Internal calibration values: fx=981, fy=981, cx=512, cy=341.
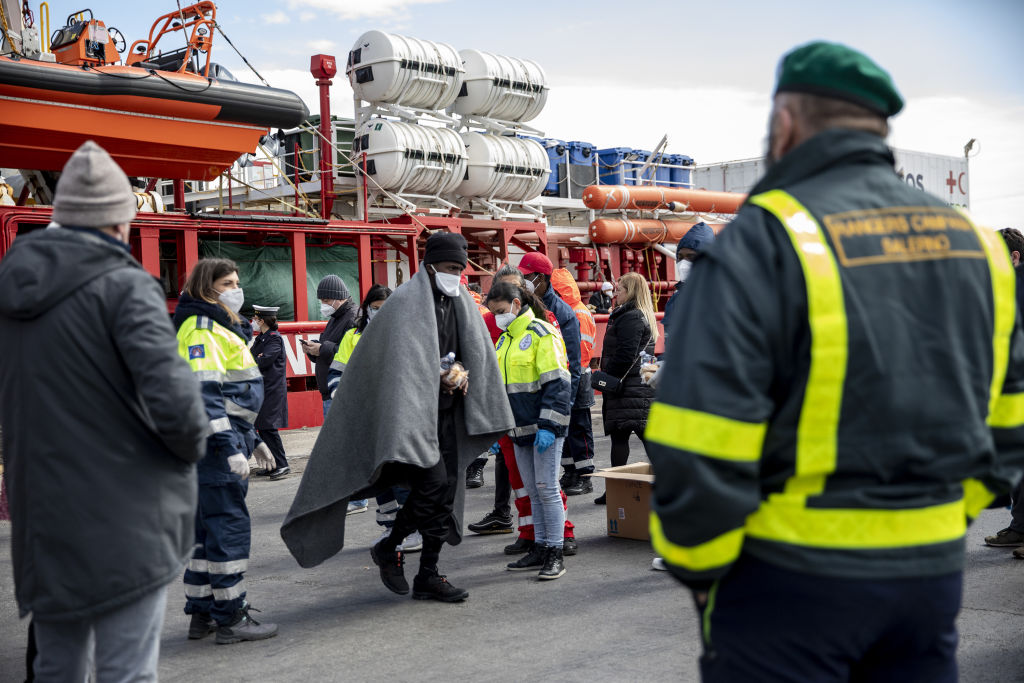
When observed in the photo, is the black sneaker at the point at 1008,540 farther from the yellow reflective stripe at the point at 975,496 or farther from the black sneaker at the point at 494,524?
the yellow reflective stripe at the point at 975,496

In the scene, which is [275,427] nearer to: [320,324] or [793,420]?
[320,324]

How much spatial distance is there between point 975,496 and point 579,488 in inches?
268

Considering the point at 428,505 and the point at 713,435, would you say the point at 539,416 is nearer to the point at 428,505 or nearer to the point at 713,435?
the point at 428,505

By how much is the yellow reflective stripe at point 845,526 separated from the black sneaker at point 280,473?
866cm

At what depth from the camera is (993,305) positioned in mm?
1996

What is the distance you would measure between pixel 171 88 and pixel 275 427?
493cm

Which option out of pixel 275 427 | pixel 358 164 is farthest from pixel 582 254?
pixel 275 427

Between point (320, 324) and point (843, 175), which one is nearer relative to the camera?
point (843, 175)

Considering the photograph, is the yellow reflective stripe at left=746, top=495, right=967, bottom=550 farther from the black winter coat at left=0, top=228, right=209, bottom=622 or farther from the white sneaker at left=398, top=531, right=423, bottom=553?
the white sneaker at left=398, top=531, right=423, bottom=553

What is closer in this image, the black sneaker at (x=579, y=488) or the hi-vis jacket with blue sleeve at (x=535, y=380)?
the hi-vis jacket with blue sleeve at (x=535, y=380)

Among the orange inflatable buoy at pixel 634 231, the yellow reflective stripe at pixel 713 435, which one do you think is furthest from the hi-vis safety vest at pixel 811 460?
the orange inflatable buoy at pixel 634 231

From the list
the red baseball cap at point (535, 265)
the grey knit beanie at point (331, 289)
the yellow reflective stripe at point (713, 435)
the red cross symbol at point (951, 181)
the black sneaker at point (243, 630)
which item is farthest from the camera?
the red cross symbol at point (951, 181)

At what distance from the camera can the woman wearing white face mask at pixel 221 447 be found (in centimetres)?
469

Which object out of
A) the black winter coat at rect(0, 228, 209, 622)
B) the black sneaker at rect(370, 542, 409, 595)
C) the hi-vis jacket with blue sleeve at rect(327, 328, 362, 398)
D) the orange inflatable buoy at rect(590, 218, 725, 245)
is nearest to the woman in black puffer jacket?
the hi-vis jacket with blue sleeve at rect(327, 328, 362, 398)
